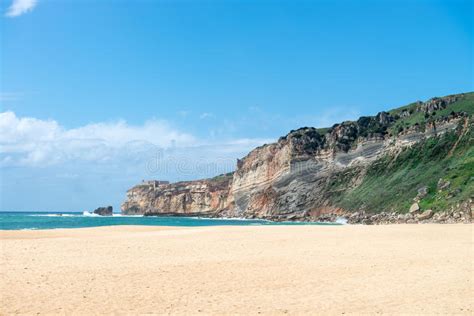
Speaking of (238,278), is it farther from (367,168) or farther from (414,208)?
(367,168)

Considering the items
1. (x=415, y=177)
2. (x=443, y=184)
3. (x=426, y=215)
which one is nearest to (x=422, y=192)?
(x=443, y=184)

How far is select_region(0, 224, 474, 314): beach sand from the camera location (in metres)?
11.7

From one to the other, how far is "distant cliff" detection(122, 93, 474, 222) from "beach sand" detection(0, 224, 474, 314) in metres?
33.8

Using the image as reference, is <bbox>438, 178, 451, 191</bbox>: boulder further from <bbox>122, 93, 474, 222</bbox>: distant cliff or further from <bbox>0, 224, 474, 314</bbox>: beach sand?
<bbox>0, 224, 474, 314</bbox>: beach sand

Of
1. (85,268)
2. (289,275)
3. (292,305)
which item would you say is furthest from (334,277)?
(85,268)

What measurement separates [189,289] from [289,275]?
3718 mm

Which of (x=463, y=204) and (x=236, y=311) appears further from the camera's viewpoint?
(x=463, y=204)

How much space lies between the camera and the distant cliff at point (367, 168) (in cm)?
6925

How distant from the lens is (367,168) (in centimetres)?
9331

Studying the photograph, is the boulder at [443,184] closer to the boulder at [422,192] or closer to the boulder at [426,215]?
the boulder at [422,192]

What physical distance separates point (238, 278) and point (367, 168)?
82033 mm

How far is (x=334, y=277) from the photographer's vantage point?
15.4 m

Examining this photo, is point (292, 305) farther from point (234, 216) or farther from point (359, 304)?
point (234, 216)

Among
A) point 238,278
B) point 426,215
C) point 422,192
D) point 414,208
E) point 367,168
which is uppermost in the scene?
point 367,168
